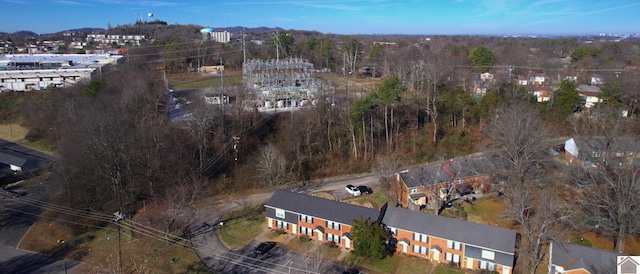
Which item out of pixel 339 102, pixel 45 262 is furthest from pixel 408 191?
pixel 45 262

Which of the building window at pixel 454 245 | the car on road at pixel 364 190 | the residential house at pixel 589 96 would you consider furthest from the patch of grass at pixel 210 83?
the residential house at pixel 589 96

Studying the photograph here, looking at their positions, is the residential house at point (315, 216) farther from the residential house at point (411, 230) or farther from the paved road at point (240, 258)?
the paved road at point (240, 258)

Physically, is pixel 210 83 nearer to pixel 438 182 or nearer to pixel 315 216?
pixel 438 182

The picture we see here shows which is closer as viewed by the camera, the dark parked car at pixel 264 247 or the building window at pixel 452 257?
the building window at pixel 452 257

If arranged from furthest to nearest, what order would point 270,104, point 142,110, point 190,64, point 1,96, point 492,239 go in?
point 190,64
point 1,96
point 270,104
point 142,110
point 492,239

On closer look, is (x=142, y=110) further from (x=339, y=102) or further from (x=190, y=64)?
(x=190, y=64)

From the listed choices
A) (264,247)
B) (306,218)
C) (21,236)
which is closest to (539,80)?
(306,218)
